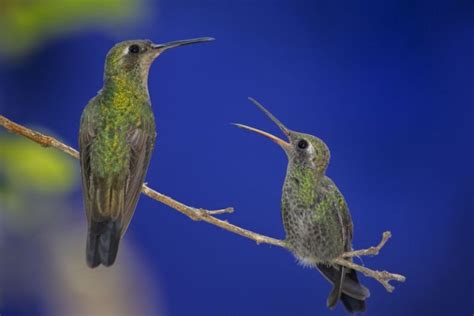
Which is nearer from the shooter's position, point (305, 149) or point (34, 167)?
point (305, 149)

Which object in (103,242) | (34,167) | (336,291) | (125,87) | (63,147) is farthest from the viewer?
(34,167)

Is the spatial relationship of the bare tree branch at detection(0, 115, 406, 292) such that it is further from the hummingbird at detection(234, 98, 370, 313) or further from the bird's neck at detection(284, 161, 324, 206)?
the bird's neck at detection(284, 161, 324, 206)

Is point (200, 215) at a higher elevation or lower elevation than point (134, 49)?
lower

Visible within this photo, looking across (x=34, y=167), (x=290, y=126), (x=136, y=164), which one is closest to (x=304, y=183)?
(x=290, y=126)

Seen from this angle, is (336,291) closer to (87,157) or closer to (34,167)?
(87,157)

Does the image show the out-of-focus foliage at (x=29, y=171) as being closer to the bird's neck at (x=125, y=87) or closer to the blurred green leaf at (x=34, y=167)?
the blurred green leaf at (x=34, y=167)

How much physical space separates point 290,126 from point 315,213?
320 millimetres

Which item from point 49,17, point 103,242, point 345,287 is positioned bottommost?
point 103,242

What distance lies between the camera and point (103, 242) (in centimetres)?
171

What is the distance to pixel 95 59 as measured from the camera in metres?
2.16

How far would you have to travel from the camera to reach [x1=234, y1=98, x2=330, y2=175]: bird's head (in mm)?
1990

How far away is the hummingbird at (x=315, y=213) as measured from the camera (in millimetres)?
1987

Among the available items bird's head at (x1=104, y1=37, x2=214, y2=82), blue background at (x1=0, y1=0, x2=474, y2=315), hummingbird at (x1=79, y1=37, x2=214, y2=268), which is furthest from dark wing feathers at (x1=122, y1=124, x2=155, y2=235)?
blue background at (x1=0, y1=0, x2=474, y2=315)

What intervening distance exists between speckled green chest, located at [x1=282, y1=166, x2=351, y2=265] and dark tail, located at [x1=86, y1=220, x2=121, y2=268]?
52 cm
